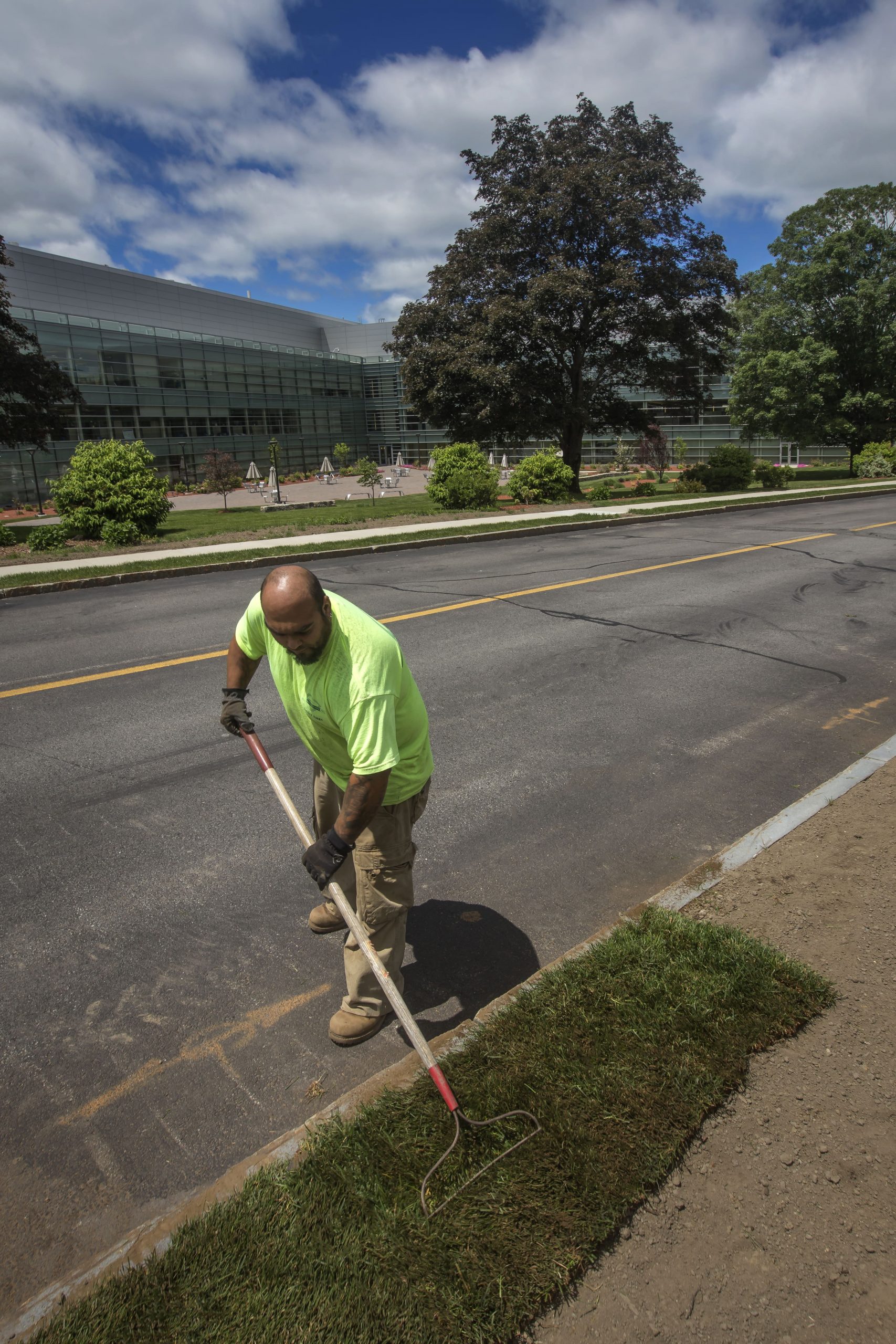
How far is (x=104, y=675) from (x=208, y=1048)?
208 inches

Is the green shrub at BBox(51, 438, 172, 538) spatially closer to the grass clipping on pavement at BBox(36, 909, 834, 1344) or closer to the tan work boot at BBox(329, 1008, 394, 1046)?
the tan work boot at BBox(329, 1008, 394, 1046)

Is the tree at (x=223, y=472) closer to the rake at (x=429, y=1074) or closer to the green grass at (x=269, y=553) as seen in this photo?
the green grass at (x=269, y=553)

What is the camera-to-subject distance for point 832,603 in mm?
10234

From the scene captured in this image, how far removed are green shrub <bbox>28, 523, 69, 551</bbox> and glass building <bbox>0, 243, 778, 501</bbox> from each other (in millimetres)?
23983

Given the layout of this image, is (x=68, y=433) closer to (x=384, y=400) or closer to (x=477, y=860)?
(x=384, y=400)

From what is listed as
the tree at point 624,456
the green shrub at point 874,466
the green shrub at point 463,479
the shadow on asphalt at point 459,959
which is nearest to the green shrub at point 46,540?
the green shrub at point 463,479

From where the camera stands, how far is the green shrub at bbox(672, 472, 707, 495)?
31.3 metres

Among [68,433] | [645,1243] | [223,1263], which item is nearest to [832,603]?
[645,1243]

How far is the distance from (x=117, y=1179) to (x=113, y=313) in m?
65.6

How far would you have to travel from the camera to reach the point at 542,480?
1009 inches

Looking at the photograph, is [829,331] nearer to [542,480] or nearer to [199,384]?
[542,480]

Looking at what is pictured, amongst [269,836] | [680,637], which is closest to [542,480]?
[680,637]

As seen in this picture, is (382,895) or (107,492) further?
(107,492)

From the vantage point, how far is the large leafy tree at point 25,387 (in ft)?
83.5
